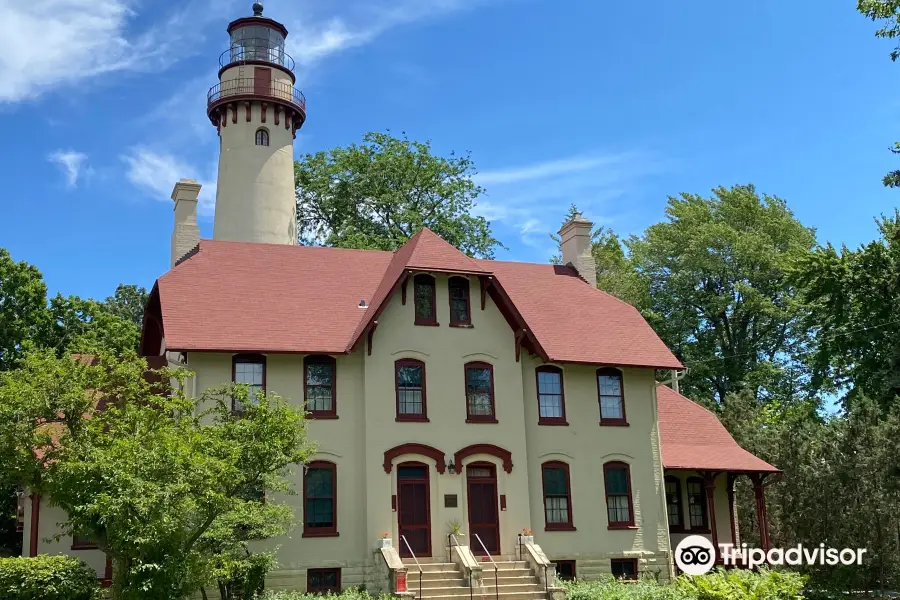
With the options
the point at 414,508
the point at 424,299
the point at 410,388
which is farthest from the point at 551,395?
the point at 414,508

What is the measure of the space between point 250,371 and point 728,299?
26240 millimetres

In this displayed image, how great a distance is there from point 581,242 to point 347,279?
850 centimetres

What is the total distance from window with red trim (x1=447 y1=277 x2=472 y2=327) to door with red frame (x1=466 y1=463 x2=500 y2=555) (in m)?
3.97

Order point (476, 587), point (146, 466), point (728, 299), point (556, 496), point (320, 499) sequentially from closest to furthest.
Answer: point (146, 466) < point (476, 587) < point (320, 499) < point (556, 496) < point (728, 299)

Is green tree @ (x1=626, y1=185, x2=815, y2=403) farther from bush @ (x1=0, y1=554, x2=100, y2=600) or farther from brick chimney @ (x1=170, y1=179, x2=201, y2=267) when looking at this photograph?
bush @ (x1=0, y1=554, x2=100, y2=600)

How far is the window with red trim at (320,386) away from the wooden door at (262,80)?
15238mm

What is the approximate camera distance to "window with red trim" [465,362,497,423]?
84.4 feet

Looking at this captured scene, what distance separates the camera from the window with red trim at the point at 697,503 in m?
29.0

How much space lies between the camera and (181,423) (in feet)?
65.9

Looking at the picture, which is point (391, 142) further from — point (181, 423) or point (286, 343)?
point (181, 423)

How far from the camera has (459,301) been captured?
26438 mm

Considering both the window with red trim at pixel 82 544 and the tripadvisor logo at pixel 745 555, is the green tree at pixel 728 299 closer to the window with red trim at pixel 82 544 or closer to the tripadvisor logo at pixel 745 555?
the tripadvisor logo at pixel 745 555

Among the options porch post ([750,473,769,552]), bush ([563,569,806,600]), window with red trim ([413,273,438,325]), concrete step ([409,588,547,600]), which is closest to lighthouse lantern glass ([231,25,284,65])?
window with red trim ([413,273,438,325])

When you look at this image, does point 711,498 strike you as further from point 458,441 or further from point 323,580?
point 323,580
